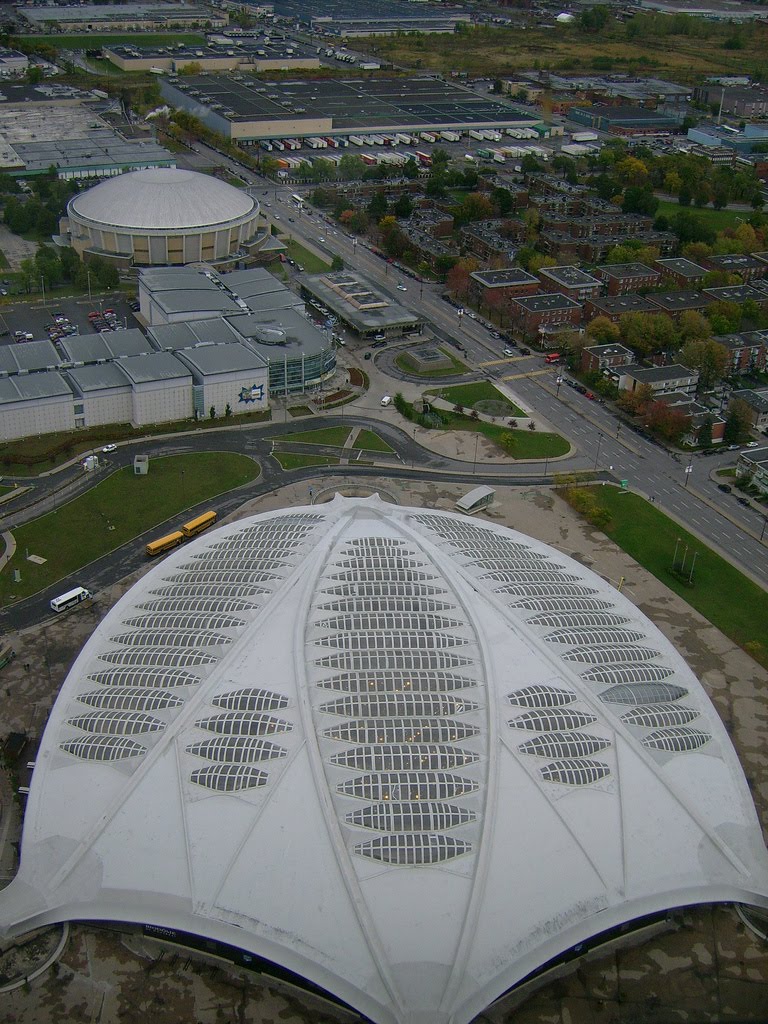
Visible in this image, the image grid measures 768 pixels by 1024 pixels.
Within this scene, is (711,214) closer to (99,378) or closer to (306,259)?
(306,259)

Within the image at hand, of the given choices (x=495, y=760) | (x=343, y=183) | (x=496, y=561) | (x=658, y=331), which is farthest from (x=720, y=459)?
(x=343, y=183)

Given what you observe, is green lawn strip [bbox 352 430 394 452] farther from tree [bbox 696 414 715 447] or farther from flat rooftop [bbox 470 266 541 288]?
flat rooftop [bbox 470 266 541 288]

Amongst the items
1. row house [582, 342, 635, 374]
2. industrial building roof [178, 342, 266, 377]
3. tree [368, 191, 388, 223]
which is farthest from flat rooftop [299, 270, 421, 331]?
tree [368, 191, 388, 223]

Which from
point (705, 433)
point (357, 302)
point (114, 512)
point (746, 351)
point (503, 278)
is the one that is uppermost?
point (503, 278)

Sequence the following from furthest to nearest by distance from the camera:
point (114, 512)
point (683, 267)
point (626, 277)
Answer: point (683, 267) → point (626, 277) → point (114, 512)

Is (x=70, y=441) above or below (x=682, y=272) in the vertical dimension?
below

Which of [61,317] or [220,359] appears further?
[61,317]

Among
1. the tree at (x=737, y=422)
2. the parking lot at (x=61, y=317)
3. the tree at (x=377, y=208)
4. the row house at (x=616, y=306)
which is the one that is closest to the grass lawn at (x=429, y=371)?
the row house at (x=616, y=306)

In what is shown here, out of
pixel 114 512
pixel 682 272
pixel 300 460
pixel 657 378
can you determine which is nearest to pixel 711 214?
pixel 682 272
